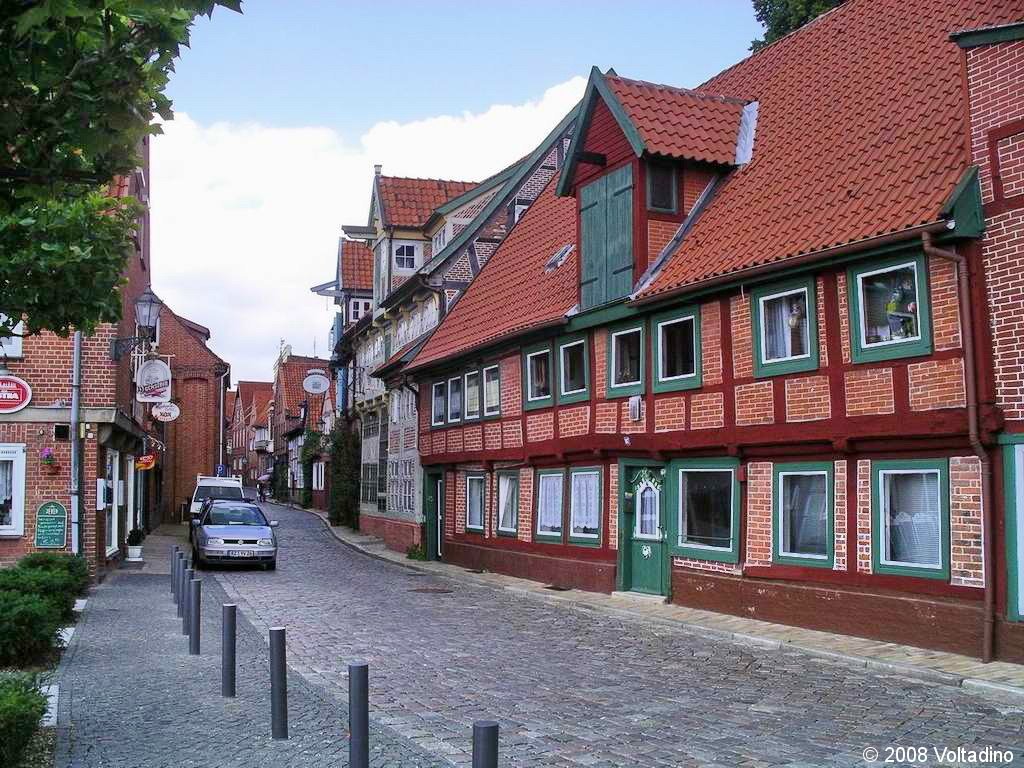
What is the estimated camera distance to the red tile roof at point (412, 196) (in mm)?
36438

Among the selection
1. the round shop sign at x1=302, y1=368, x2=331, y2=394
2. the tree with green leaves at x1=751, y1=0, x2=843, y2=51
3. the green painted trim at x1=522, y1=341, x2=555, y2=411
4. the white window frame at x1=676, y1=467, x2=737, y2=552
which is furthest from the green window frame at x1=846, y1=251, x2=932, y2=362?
the round shop sign at x1=302, y1=368, x2=331, y2=394

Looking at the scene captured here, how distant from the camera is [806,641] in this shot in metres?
13.0

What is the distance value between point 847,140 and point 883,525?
5993 millimetres

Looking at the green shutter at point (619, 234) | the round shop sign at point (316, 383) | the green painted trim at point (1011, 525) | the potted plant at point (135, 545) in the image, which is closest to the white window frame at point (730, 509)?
the green shutter at point (619, 234)

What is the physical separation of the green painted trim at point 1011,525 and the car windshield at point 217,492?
30525 millimetres

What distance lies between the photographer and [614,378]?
18938 millimetres

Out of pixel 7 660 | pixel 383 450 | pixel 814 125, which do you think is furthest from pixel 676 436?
pixel 383 450

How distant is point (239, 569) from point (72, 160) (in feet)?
65.5

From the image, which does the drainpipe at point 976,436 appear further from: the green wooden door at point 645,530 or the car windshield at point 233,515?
the car windshield at point 233,515

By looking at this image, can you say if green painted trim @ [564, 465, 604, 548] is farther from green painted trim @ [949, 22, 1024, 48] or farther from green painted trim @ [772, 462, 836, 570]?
green painted trim @ [949, 22, 1024, 48]

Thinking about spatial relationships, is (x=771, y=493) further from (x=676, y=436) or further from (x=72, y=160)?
(x=72, y=160)

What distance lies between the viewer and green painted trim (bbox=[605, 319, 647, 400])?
1800 cm

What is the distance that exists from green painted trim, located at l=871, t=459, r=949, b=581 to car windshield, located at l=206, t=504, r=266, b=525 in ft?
55.3

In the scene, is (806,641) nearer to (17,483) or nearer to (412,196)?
(17,483)
